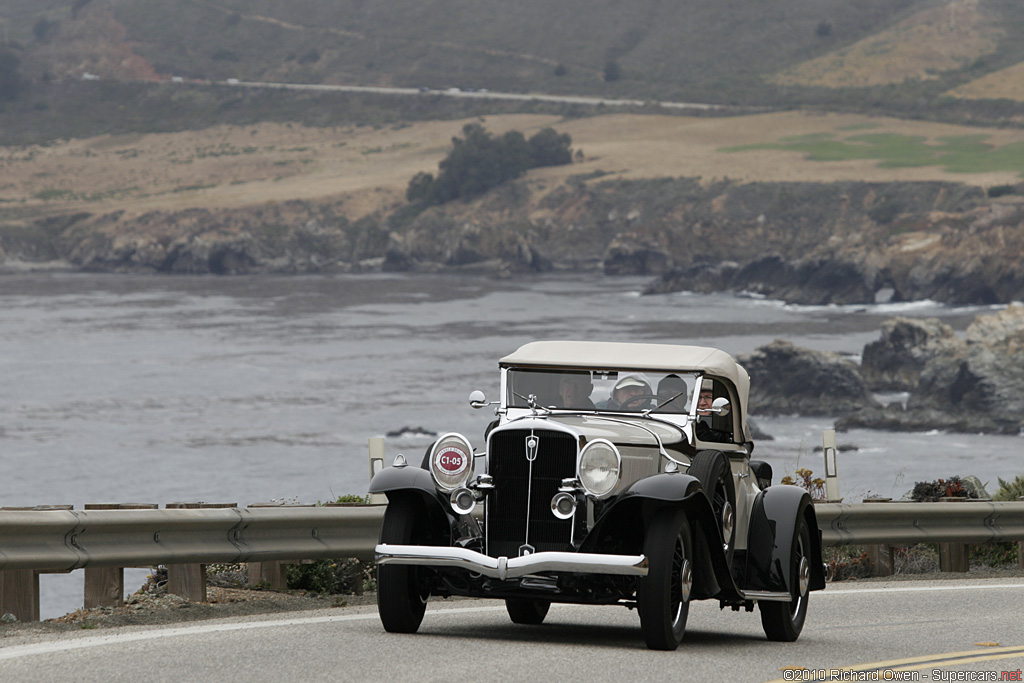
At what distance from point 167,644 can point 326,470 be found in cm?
5333

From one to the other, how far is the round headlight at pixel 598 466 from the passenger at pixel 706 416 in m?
1.06

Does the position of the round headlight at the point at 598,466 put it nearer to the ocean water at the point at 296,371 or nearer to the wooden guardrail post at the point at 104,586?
the wooden guardrail post at the point at 104,586

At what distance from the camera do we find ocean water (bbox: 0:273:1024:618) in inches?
2306

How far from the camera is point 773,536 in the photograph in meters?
8.99

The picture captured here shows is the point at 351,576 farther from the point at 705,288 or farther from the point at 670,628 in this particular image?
the point at 705,288

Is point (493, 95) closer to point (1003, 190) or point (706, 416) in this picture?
point (1003, 190)

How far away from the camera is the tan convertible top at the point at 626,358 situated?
880cm

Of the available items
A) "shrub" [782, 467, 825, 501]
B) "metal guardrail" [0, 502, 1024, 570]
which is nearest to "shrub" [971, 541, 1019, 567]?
"shrub" [782, 467, 825, 501]

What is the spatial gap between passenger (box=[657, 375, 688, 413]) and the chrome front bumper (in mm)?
1336

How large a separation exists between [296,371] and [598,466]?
273 feet

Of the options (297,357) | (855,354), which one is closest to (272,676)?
(855,354)

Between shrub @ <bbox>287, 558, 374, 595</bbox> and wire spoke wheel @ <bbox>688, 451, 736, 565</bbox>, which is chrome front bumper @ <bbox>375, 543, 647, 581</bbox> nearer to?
wire spoke wheel @ <bbox>688, 451, 736, 565</bbox>

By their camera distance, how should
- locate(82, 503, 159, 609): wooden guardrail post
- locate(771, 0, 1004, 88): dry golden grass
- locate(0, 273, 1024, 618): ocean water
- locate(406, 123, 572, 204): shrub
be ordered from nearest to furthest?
locate(82, 503, 159, 609): wooden guardrail post, locate(0, 273, 1024, 618): ocean water, locate(406, 123, 572, 204): shrub, locate(771, 0, 1004, 88): dry golden grass

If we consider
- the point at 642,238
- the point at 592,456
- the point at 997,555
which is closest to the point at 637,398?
the point at 592,456
